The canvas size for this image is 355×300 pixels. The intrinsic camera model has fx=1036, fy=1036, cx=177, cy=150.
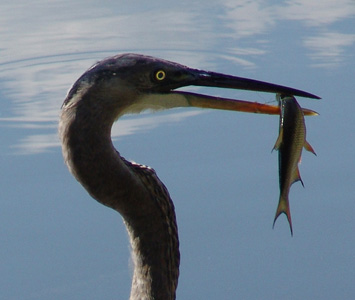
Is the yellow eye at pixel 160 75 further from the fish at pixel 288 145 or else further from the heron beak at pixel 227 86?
the fish at pixel 288 145

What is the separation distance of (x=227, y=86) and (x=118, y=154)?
13.2 inches

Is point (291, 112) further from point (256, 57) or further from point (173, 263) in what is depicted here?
point (256, 57)

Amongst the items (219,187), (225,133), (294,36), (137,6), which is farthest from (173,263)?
(137,6)

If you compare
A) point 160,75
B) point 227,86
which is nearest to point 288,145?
point 227,86

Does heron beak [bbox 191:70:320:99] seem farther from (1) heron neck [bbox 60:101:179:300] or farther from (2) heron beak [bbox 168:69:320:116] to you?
(1) heron neck [bbox 60:101:179:300]

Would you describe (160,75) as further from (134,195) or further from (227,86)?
(134,195)

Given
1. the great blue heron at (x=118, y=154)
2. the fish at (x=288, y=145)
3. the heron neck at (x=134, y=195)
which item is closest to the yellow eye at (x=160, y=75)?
the great blue heron at (x=118, y=154)

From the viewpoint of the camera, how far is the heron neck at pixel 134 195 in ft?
8.20

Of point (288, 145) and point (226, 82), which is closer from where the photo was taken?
point (226, 82)

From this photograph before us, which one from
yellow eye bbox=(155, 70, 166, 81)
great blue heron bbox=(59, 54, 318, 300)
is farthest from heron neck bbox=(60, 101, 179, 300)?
yellow eye bbox=(155, 70, 166, 81)

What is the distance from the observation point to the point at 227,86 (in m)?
2.67

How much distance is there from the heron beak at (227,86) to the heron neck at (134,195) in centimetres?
23

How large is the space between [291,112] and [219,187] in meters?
1.18

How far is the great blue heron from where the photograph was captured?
2500mm
